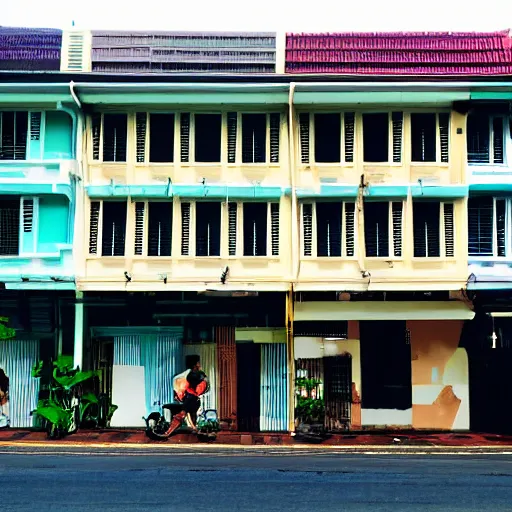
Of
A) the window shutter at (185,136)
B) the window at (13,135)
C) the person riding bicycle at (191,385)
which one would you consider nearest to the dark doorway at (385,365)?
the person riding bicycle at (191,385)

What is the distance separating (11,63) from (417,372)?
13770 millimetres

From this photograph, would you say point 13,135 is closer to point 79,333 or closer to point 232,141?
point 79,333

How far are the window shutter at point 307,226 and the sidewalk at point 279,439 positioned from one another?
16.3ft

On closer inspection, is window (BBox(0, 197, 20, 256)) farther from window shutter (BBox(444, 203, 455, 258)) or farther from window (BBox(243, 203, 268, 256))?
window shutter (BBox(444, 203, 455, 258))

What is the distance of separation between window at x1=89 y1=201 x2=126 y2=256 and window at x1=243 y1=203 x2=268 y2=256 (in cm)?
331

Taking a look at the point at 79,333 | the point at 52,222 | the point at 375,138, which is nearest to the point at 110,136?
the point at 52,222

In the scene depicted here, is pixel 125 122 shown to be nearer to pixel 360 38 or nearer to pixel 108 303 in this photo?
pixel 108 303

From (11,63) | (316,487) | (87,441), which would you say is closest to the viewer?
(316,487)

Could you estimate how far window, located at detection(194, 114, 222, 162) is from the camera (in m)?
21.6

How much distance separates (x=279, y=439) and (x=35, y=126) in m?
10.5

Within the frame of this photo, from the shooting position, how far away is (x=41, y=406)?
20297 millimetres

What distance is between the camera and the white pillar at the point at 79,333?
2102 centimetres

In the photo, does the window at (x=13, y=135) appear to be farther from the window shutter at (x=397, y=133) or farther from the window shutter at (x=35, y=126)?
the window shutter at (x=397, y=133)

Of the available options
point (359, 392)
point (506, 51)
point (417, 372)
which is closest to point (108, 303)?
point (359, 392)
